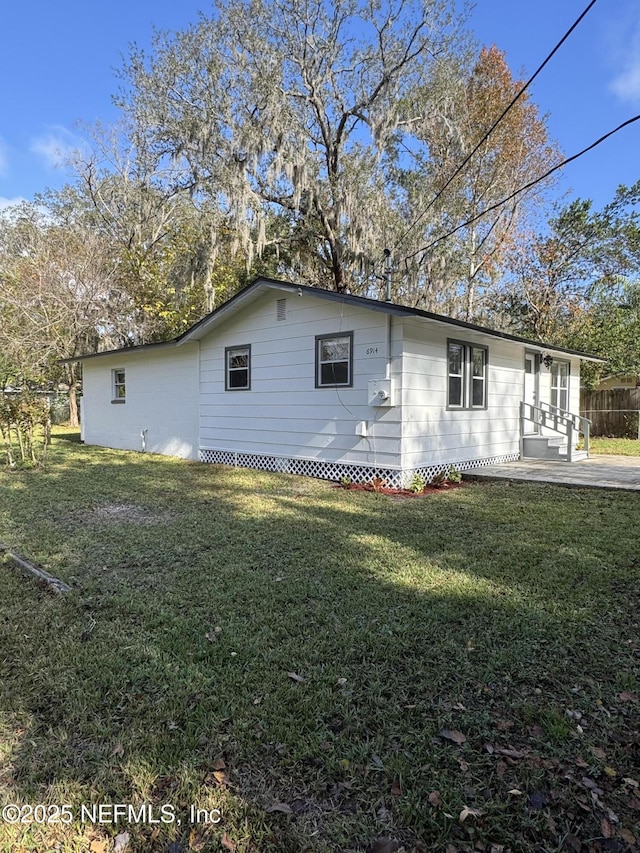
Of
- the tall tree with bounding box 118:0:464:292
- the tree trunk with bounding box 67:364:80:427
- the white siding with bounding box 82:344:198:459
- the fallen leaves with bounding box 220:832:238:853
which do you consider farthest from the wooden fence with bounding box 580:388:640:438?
the tree trunk with bounding box 67:364:80:427

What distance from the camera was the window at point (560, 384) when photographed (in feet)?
39.1

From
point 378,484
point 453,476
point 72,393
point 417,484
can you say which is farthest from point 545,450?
point 72,393

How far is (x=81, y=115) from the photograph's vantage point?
1777 cm

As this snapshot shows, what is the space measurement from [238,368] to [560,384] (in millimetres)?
7983

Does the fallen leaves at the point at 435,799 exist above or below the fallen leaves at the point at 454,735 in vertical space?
below

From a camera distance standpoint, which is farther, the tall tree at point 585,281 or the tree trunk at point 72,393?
the tree trunk at point 72,393

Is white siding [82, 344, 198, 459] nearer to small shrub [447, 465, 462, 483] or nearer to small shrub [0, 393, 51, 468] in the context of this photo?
small shrub [0, 393, 51, 468]

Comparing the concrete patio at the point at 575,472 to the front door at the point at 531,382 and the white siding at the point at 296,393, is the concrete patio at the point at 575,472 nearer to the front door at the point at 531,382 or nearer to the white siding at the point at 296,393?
the front door at the point at 531,382

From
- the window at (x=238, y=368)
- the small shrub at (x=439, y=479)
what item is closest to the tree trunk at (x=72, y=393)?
the window at (x=238, y=368)

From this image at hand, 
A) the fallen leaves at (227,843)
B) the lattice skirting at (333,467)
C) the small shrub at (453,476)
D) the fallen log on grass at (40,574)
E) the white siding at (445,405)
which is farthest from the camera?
the small shrub at (453,476)

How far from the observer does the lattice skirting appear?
7.76 meters

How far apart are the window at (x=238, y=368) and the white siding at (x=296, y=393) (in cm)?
12

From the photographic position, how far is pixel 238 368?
10.1m

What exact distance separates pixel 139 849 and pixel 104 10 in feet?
51.6
